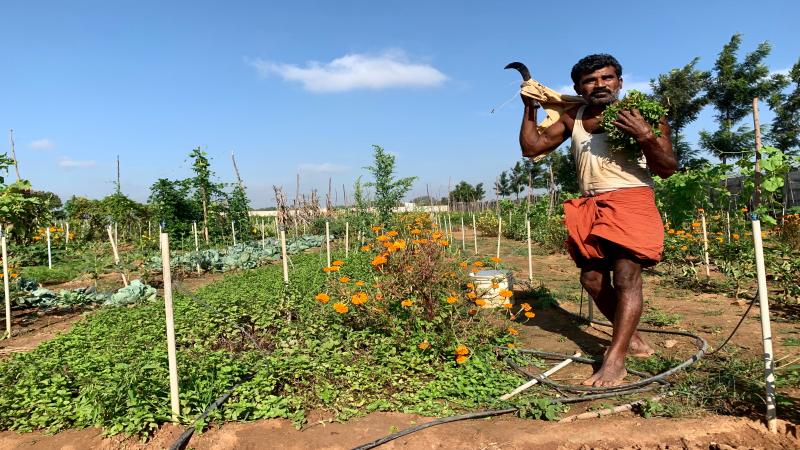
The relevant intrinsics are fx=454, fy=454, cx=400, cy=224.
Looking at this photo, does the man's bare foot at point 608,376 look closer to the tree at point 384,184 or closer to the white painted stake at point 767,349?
the white painted stake at point 767,349

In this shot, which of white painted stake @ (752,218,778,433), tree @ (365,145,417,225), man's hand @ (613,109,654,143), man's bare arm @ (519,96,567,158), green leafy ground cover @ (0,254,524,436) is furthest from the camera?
Result: tree @ (365,145,417,225)

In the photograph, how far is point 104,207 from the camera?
14.7 metres

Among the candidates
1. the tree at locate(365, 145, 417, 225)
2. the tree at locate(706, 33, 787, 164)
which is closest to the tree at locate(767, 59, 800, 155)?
the tree at locate(706, 33, 787, 164)

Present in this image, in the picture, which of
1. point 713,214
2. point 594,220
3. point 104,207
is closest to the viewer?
point 594,220

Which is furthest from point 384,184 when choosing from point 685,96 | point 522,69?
point 685,96

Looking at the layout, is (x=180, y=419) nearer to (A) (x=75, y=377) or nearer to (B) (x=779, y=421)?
(A) (x=75, y=377)

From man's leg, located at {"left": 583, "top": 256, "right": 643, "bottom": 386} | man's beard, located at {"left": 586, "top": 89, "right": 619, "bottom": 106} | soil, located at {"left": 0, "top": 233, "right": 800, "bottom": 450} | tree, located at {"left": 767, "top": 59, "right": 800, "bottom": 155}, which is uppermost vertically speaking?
tree, located at {"left": 767, "top": 59, "right": 800, "bottom": 155}

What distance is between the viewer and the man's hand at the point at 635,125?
2703 millimetres

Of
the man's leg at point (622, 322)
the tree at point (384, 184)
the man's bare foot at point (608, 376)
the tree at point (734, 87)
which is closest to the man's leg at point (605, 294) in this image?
the man's leg at point (622, 322)

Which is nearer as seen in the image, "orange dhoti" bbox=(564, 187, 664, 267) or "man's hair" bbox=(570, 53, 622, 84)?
→ "orange dhoti" bbox=(564, 187, 664, 267)

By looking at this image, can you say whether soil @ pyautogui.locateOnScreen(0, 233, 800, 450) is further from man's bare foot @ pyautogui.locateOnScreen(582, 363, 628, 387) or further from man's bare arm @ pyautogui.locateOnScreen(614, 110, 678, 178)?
man's bare arm @ pyautogui.locateOnScreen(614, 110, 678, 178)

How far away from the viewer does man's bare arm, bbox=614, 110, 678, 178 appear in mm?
2713

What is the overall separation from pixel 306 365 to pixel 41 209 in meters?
7.92

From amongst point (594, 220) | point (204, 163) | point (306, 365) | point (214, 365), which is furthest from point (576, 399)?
point (204, 163)
